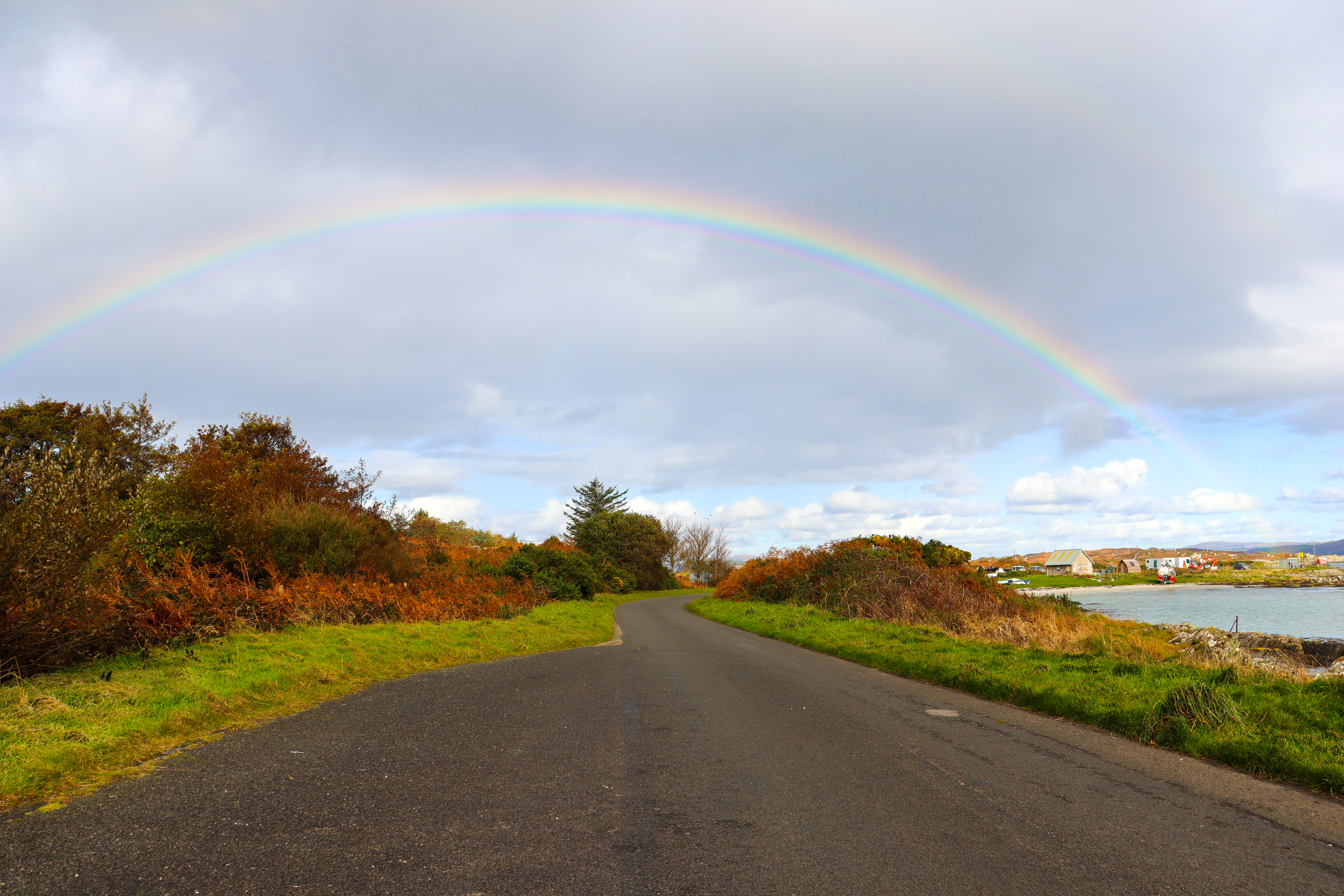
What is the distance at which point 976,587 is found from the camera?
2894cm

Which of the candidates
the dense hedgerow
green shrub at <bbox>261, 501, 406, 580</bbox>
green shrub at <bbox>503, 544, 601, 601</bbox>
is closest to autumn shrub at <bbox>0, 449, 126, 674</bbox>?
the dense hedgerow

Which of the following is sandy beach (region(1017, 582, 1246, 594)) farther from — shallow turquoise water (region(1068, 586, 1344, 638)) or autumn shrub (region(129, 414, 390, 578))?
autumn shrub (region(129, 414, 390, 578))

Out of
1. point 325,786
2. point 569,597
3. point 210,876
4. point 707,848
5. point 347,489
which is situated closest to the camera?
point 210,876

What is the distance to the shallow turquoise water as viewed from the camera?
41.2m

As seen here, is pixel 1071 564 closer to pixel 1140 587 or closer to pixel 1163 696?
pixel 1140 587

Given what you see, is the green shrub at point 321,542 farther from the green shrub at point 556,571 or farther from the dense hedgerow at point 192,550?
the green shrub at point 556,571

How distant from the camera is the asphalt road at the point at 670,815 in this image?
4.04 m

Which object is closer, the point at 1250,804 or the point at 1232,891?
the point at 1232,891

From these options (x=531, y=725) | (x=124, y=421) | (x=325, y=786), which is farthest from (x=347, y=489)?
(x=325, y=786)

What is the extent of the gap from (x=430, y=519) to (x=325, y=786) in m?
43.8

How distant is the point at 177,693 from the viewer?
7.91m

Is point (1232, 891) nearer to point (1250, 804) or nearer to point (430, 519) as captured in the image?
point (1250, 804)

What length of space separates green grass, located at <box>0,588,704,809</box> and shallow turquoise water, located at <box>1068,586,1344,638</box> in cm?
3410

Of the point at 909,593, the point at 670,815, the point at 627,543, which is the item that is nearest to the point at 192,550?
the point at 670,815
